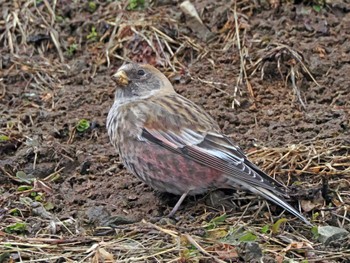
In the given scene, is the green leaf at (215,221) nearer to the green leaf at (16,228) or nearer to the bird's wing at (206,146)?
the bird's wing at (206,146)

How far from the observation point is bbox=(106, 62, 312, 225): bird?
6305 millimetres

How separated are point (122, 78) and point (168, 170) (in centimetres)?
106

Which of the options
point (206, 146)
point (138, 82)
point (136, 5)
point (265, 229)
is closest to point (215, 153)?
point (206, 146)

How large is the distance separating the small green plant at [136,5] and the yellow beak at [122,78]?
1.82m

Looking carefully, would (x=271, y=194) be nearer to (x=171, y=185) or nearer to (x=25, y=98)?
(x=171, y=185)

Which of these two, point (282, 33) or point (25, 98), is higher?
point (282, 33)

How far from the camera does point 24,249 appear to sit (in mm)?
5793

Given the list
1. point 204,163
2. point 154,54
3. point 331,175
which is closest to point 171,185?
point 204,163

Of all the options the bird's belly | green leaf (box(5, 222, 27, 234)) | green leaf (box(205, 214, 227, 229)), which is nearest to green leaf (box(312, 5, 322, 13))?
the bird's belly

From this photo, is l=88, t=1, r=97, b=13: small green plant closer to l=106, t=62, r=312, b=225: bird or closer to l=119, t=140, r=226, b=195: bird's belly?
l=106, t=62, r=312, b=225: bird

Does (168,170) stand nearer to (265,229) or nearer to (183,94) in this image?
(265,229)

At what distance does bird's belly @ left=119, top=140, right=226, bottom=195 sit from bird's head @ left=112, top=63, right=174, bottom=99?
0.69m

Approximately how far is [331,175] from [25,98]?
305 cm

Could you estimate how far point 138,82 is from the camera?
725 cm
